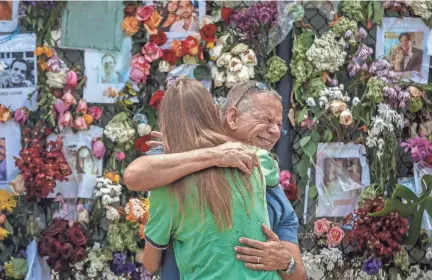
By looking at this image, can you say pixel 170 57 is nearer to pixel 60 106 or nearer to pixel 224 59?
pixel 224 59

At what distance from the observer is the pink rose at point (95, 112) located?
401 centimetres

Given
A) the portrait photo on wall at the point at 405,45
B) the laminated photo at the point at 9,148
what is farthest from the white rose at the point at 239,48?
the laminated photo at the point at 9,148

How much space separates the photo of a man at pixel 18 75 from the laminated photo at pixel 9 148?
20cm

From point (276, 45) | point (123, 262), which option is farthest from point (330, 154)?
point (123, 262)

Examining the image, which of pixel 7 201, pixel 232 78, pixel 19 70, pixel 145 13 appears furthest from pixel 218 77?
pixel 7 201

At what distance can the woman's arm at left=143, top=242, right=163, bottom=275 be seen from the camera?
2.18m

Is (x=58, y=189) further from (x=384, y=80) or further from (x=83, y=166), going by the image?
(x=384, y=80)

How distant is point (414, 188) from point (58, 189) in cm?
184

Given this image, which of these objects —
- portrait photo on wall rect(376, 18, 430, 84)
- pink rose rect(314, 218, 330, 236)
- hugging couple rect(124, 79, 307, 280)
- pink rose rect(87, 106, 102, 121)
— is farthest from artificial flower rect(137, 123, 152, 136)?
hugging couple rect(124, 79, 307, 280)

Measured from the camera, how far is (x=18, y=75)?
4.02 metres

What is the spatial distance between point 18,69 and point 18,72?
0.02 m

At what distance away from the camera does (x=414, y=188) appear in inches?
156

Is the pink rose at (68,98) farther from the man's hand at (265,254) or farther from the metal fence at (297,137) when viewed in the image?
the man's hand at (265,254)

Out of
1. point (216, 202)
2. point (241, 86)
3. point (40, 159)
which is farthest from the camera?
point (40, 159)
